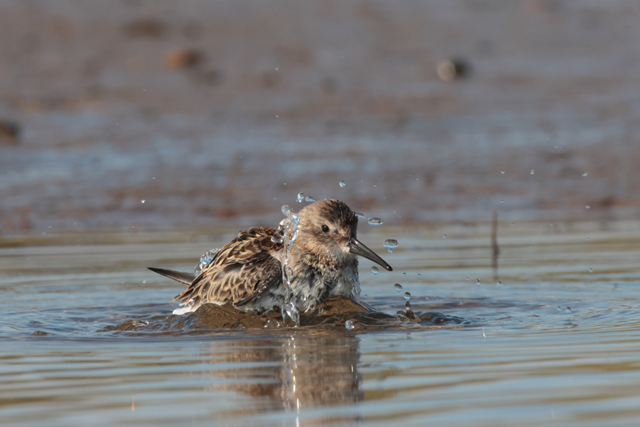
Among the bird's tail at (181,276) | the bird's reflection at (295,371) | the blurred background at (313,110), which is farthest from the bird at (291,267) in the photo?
the blurred background at (313,110)

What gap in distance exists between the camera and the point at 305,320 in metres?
6.11

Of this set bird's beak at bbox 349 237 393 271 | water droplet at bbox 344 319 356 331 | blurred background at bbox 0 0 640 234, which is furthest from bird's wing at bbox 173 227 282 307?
blurred background at bbox 0 0 640 234

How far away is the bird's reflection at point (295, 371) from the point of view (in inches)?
154

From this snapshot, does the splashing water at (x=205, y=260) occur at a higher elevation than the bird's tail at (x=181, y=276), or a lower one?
higher

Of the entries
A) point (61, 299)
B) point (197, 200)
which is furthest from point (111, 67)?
point (61, 299)

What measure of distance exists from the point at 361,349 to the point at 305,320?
1.12 meters

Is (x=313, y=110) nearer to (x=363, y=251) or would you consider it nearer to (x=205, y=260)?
(x=205, y=260)

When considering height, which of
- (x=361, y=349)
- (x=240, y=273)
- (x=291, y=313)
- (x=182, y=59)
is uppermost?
(x=182, y=59)

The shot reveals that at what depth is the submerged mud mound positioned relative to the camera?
5.83 meters

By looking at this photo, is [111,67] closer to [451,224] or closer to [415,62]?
[415,62]

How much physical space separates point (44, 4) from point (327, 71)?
5894mm

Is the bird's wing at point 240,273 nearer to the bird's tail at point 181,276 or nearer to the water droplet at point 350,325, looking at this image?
the bird's tail at point 181,276

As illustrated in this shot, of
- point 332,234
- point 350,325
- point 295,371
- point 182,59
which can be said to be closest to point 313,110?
point 182,59

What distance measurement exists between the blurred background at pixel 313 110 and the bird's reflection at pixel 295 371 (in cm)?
525
